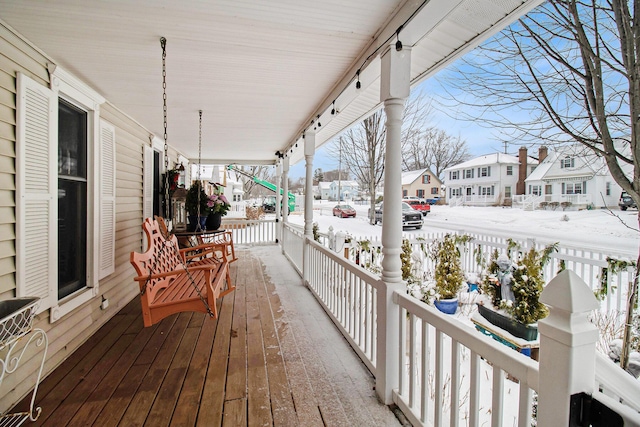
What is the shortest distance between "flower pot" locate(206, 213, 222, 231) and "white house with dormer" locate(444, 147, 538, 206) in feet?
76.4

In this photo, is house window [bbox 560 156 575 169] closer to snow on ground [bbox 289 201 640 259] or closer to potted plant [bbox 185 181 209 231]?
snow on ground [bbox 289 201 640 259]

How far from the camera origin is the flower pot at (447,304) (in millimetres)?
3998

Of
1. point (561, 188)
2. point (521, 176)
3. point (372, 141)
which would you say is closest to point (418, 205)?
point (372, 141)

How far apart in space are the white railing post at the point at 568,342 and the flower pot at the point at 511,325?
267 centimetres

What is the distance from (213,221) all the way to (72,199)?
1859mm

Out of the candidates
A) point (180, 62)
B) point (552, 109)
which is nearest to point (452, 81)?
point (552, 109)

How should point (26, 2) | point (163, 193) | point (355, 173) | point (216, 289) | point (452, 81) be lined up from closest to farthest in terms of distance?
point (26, 2), point (216, 289), point (452, 81), point (163, 193), point (355, 173)

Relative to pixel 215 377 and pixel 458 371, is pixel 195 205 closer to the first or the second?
pixel 215 377

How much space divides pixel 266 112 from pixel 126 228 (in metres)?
2.32

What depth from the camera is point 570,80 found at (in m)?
2.69

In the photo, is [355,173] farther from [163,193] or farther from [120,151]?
[120,151]

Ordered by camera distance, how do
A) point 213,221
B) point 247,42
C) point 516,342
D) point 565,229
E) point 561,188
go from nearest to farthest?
point 247,42 < point 516,342 < point 213,221 < point 565,229 < point 561,188

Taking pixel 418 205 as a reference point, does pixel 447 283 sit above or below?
below

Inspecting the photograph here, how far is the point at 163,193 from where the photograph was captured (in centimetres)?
515
